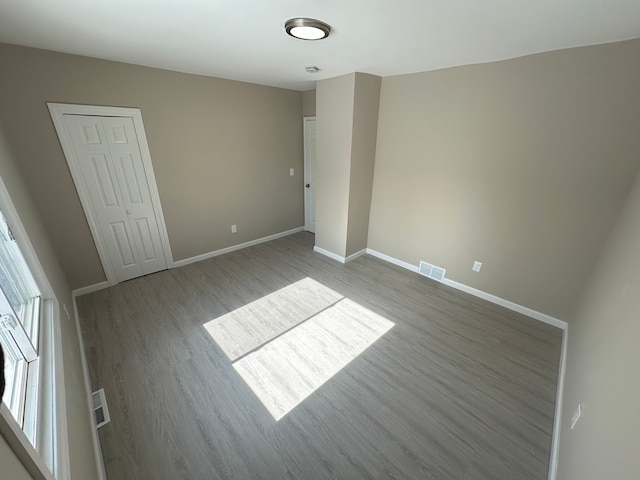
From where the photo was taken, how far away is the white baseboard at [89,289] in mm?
2877

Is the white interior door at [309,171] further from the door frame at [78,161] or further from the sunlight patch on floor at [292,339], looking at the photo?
the door frame at [78,161]

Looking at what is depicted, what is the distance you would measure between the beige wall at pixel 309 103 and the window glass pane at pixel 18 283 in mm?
3740

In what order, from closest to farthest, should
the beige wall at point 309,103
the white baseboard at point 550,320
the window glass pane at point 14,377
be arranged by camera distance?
the window glass pane at point 14,377 < the white baseboard at point 550,320 < the beige wall at point 309,103

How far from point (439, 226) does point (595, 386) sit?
2.09 meters

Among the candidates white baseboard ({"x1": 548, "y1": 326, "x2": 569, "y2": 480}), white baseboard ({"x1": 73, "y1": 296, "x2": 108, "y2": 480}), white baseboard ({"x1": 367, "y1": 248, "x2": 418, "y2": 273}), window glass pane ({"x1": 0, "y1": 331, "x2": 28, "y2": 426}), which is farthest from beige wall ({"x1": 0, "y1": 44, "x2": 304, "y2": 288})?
white baseboard ({"x1": 548, "y1": 326, "x2": 569, "y2": 480})

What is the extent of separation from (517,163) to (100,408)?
390 centimetres

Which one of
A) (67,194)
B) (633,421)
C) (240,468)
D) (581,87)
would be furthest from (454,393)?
(67,194)

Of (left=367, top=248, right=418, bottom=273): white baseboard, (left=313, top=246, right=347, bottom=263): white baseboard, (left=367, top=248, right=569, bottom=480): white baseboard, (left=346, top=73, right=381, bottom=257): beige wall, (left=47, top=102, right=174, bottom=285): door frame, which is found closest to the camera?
(left=367, top=248, right=569, bottom=480): white baseboard

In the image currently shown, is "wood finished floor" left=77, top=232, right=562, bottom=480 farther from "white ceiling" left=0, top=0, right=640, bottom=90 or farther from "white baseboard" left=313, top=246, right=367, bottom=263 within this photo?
"white ceiling" left=0, top=0, right=640, bottom=90

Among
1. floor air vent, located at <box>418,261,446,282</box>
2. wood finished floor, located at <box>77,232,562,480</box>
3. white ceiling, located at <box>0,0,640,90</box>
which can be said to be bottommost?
wood finished floor, located at <box>77,232,562,480</box>

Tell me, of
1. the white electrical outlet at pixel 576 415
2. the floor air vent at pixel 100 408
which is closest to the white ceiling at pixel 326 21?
the white electrical outlet at pixel 576 415

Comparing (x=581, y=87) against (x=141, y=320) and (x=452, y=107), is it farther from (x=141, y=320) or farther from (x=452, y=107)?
(x=141, y=320)

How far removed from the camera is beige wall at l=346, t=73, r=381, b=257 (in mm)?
3076

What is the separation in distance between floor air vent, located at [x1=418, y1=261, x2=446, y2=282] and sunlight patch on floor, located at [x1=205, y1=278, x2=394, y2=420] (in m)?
1.14
